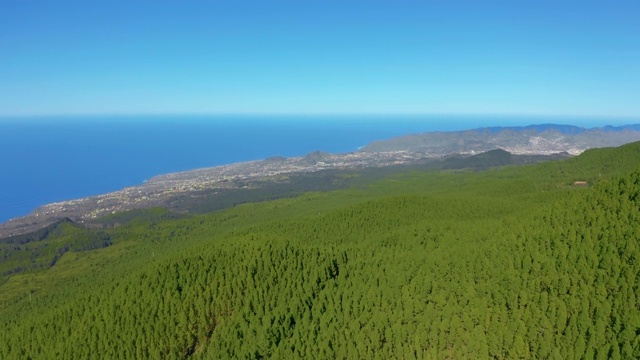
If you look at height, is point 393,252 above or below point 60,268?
above

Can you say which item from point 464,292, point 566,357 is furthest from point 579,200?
point 566,357

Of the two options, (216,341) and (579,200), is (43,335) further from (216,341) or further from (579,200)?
(579,200)

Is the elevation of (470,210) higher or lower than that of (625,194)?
lower

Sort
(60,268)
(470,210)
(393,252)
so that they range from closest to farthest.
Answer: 1. (393,252)
2. (470,210)
3. (60,268)

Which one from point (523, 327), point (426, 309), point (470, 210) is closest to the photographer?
point (523, 327)

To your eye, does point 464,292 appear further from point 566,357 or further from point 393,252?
point 393,252

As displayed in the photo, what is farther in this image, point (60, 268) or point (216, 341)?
point (60, 268)

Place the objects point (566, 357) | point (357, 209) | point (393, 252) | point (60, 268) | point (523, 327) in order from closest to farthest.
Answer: point (566, 357) → point (523, 327) → point (393, 252) → point (357, 209) → point (60, 268)

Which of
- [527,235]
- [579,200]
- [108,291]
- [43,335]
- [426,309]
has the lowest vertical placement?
[43,335]

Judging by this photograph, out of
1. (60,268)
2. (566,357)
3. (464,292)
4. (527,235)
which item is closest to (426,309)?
(464,292)
